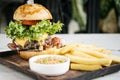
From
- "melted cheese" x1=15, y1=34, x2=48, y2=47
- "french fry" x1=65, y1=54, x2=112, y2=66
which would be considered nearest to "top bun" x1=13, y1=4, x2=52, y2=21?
"melted cheese" x1=15, y1=34, x2=48, y2=47

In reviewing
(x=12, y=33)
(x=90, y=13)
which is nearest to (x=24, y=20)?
(x=12, y=33)

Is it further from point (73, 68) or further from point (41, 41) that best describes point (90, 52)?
point (41, 41)

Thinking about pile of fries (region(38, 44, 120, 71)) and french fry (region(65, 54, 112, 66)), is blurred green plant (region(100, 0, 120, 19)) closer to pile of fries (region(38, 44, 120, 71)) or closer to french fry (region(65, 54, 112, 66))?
pile of fries (region(38, 44, 120, 71))

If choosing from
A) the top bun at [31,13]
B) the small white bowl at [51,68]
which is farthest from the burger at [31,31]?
the small white bowl at [51,68]

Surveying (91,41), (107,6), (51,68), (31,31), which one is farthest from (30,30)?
(107,6)

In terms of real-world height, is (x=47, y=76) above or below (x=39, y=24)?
below

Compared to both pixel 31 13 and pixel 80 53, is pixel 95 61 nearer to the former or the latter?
pixel 80 53
